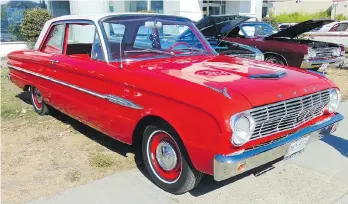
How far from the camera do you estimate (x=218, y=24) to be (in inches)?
359

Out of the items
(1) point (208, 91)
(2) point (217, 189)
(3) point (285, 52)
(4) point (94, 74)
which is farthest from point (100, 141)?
(3) point (285, 52)

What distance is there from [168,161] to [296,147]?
1.21 metres

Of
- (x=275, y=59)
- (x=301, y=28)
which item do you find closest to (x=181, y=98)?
(x=275, y=59)

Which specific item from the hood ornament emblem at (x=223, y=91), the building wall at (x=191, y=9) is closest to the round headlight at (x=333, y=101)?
the hood ornament emblem at (x=223, y=91)

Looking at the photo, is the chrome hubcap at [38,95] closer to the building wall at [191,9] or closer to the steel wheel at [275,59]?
the steel wheel at [275,59]

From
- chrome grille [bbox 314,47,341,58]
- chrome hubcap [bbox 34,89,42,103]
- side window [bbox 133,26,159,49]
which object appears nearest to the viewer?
side window [bbox 133,26,159,49]

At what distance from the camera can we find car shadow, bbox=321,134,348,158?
4.52 m

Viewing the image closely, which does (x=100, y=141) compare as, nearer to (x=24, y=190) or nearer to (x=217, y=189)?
(x=24, y=190)

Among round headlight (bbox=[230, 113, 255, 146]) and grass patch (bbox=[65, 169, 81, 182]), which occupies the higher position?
round headlight (bbox=[230, 113, 255, 146])

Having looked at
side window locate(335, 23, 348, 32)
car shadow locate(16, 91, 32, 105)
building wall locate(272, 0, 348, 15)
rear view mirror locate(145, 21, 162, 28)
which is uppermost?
building wall locate(272, 0, 348, 15)

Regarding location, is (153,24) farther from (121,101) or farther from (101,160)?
(101,160)

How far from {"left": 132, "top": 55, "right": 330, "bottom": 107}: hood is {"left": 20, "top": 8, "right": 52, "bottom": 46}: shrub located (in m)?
11.3

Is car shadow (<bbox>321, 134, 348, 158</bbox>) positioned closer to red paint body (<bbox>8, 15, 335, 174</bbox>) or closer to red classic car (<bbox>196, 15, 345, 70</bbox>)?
red paint body (<bbox>8, 15, 335, 174</bbox>)

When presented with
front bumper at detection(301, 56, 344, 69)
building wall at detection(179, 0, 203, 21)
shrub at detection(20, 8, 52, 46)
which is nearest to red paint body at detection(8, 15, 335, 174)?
front bumper at detection(301, 56, 344, 69)
